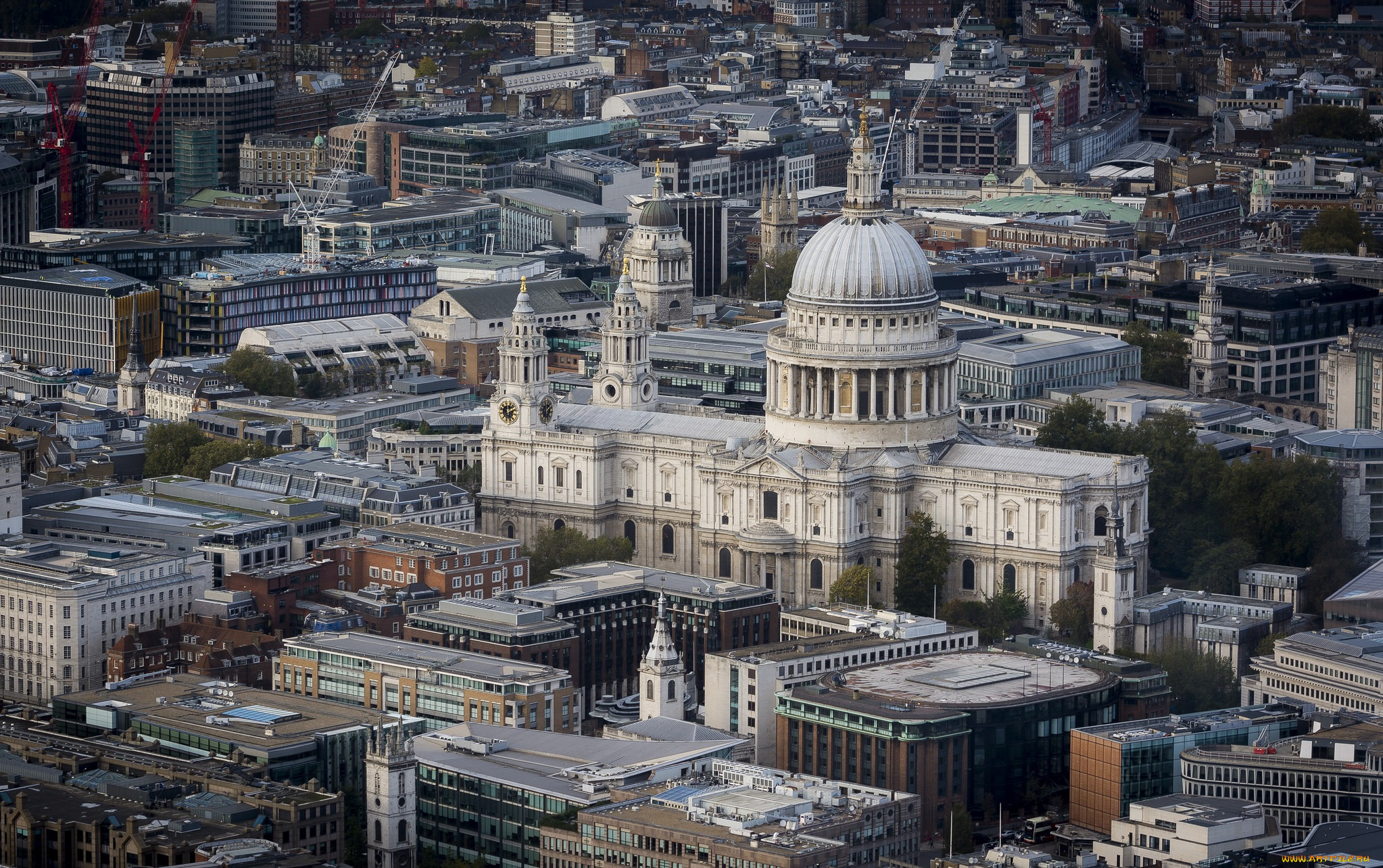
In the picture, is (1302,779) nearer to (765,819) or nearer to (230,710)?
(765,819)

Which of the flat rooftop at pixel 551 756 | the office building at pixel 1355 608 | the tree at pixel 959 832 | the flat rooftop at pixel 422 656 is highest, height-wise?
the flat rooftop at pixel 422 656

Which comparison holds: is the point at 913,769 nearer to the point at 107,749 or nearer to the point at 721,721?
the point at 721,721

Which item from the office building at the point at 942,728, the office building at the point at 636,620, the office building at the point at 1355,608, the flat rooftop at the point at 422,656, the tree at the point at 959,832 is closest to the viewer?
the tree at the point at 959,832

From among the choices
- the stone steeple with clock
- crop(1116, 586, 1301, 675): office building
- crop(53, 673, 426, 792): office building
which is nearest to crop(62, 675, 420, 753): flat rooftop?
crop(53, 673, 426, 792): office building

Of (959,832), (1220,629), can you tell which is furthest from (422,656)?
(1220,629)

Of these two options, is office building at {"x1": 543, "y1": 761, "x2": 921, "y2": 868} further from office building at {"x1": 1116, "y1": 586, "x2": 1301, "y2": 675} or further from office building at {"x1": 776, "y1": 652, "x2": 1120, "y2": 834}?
office building at {"x1": 1116, "y1": 586, "x2": 1301, "y2": 675}

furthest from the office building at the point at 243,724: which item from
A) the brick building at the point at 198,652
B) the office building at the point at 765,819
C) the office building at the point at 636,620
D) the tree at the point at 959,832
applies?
the tree at the point at 959,832

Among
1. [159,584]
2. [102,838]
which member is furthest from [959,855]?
[159,584]

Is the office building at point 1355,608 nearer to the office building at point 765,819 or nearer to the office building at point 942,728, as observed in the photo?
the office building at point 942,728
